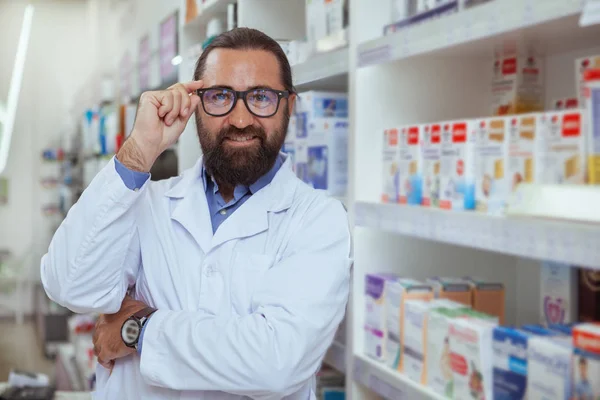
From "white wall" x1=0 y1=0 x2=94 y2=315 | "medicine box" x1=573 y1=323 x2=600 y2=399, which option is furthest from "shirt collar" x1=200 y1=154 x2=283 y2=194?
"white wall" x1=0 y1=0 x2=94 y2=315

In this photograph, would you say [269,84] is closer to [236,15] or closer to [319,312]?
[319,312]

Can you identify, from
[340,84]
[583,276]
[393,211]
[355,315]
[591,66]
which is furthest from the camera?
[340,84]

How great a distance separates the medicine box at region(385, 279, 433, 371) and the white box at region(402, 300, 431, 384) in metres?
0.02

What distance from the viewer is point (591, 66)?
4.83 feet

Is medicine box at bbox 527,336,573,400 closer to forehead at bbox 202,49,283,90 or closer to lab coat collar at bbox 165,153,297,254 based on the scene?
lab coat collar at bbox 165,153,297,254

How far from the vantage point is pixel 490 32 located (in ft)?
4.99

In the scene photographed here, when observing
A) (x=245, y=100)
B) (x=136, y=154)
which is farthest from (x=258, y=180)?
(x=136, y=154)

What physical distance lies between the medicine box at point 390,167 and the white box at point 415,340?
32 centimetres

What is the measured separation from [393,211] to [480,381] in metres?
0.50

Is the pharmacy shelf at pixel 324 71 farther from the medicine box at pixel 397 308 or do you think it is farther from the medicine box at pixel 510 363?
the medicine box at pixel 510 363

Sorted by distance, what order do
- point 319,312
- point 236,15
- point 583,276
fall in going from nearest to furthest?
point 319,312, point 583,276, point 236,15

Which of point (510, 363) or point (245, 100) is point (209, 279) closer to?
point (245, 100)

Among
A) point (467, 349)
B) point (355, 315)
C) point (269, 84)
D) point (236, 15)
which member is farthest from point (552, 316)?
point (236, 15)

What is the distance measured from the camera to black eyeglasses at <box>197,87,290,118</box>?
5.78 feet
